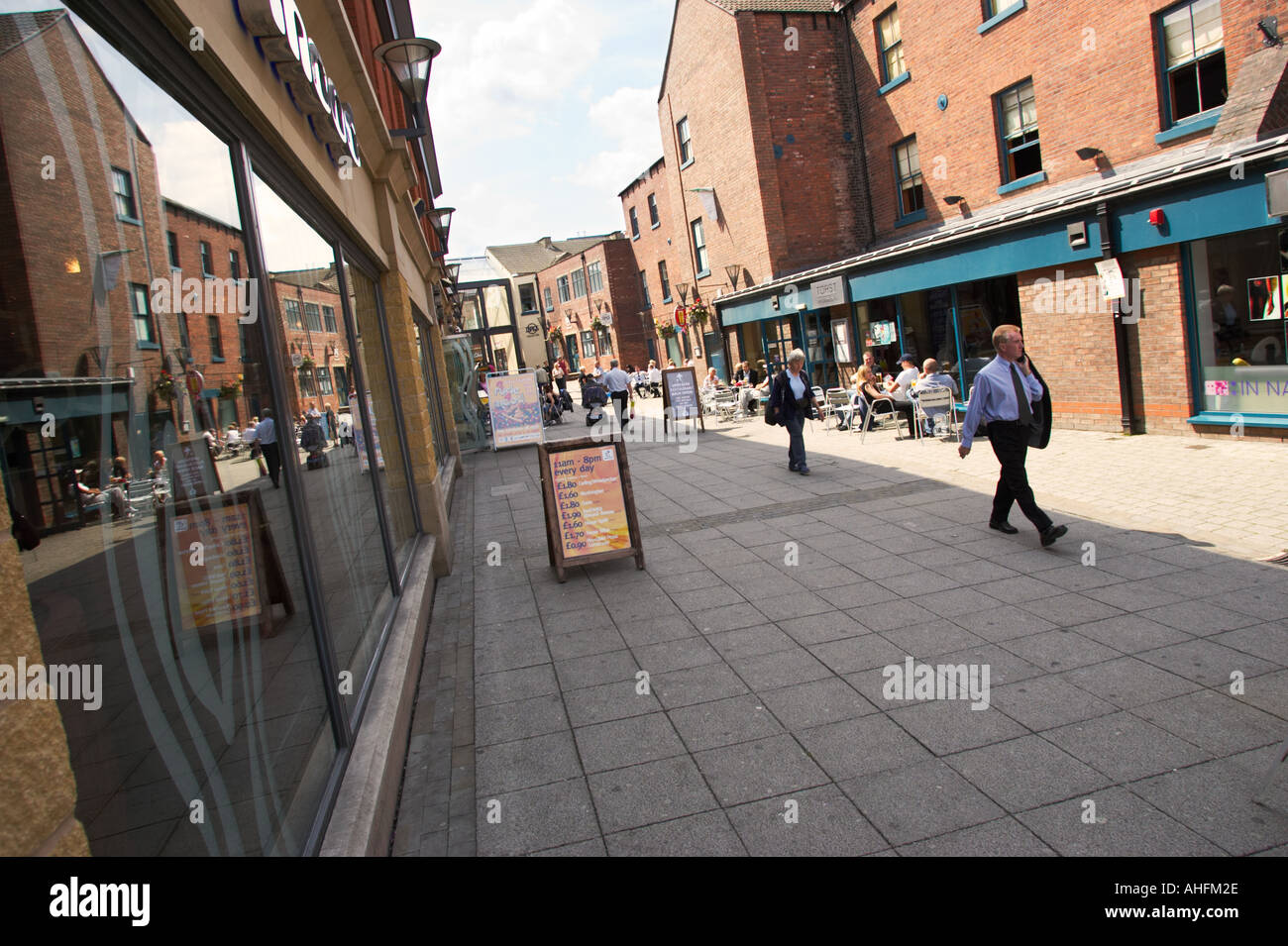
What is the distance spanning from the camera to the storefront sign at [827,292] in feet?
61.4

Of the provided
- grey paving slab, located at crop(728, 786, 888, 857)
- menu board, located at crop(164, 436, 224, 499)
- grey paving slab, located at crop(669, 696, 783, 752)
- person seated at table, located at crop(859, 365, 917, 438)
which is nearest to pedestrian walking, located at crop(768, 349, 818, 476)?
person seated at table, located at crop(859, 365, 917, 438)

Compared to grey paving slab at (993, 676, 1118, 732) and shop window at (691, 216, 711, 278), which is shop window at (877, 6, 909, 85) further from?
grey paving slab at (993, 676, 1118, 732)

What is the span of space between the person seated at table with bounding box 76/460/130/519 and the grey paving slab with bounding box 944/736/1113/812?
3409 millimetres

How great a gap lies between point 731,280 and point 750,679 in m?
21.4

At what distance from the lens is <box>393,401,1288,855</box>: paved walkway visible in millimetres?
3428

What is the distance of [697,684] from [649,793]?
118 cm

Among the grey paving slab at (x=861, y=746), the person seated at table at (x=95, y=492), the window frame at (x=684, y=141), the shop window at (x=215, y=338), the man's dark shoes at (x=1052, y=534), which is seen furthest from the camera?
A: the window frame at (x=684, y=141)

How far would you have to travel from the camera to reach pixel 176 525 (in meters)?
2.24

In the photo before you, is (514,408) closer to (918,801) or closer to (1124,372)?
(1124,372)

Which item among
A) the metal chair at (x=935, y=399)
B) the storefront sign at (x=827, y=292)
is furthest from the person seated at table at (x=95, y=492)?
the storefront sign at (x=827, y=292)

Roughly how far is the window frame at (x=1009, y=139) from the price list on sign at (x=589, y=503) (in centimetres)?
1242

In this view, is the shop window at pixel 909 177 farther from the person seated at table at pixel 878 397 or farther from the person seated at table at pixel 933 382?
the person seated at table at pixel 933 382
